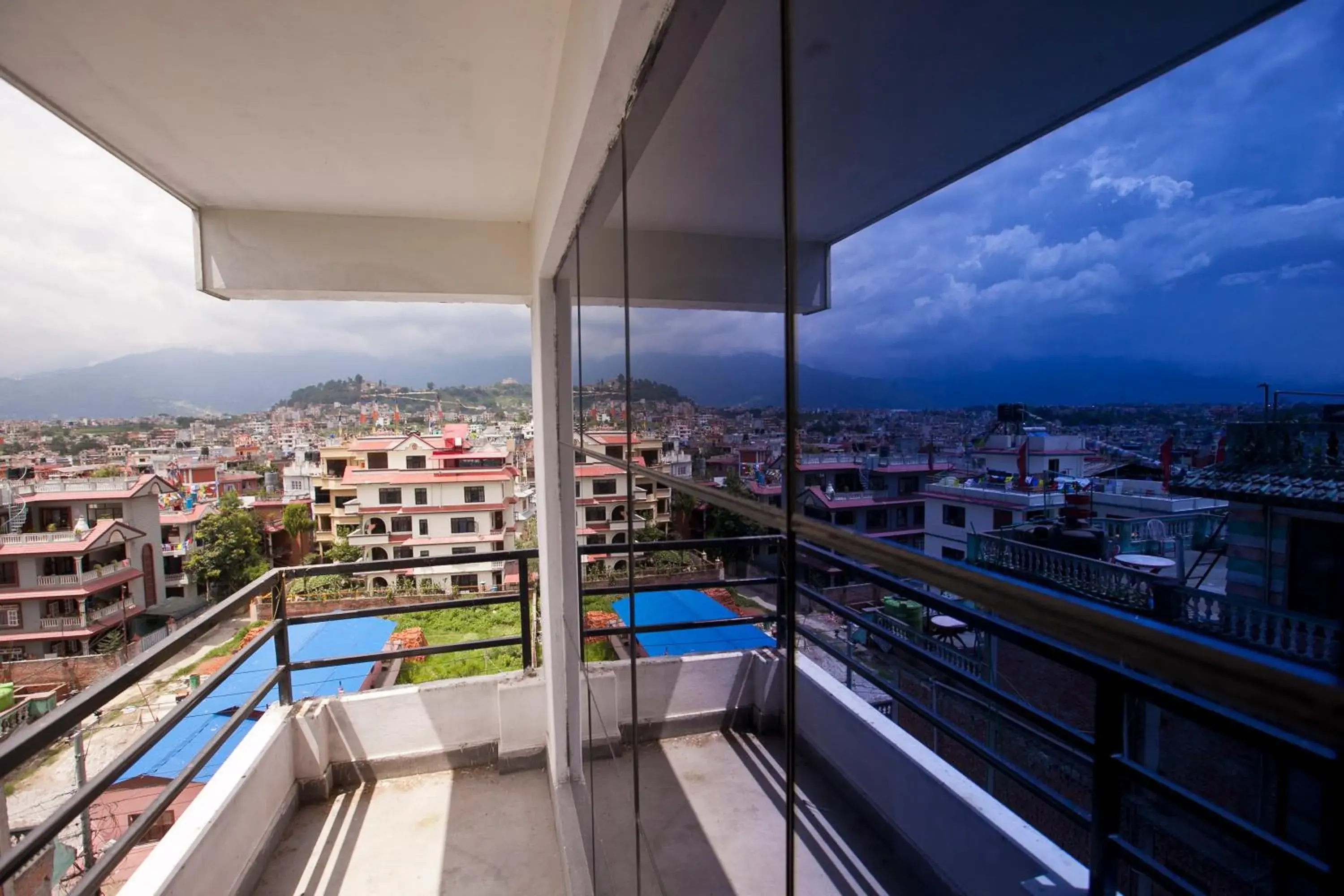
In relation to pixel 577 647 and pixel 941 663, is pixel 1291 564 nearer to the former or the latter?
pixel 941 663

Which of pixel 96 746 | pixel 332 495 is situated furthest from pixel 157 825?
pixel 332 495

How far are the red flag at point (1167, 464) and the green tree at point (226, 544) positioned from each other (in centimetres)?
1079

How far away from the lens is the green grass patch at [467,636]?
3139 mm

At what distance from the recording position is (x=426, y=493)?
395 inches

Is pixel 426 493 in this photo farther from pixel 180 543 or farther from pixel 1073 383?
pixel 1073 383

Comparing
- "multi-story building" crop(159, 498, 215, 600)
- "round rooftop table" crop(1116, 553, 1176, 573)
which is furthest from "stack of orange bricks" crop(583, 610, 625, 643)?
"multi-story building" crop(159, 498, 215, 600)

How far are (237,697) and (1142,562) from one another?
2997mm

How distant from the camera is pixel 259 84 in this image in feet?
5.40

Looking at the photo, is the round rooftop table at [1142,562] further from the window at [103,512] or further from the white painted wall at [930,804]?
the window at [103,512]

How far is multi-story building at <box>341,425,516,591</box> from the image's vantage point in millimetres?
8359

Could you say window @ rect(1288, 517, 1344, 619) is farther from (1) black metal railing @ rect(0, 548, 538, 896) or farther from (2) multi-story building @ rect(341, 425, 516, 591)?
(2) multi-story building @ rect(341, 425, 516, 591)

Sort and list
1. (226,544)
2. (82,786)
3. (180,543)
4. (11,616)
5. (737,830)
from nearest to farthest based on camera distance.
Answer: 1. (737,830)
2. (82,786)
3. (11,616)
4. (226,544)
5. (180,543)

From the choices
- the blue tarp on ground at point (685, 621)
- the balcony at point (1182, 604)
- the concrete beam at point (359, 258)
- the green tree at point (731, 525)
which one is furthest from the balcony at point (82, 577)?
the balcony at point (1182, 604)

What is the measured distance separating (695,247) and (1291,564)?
82 centimetres
